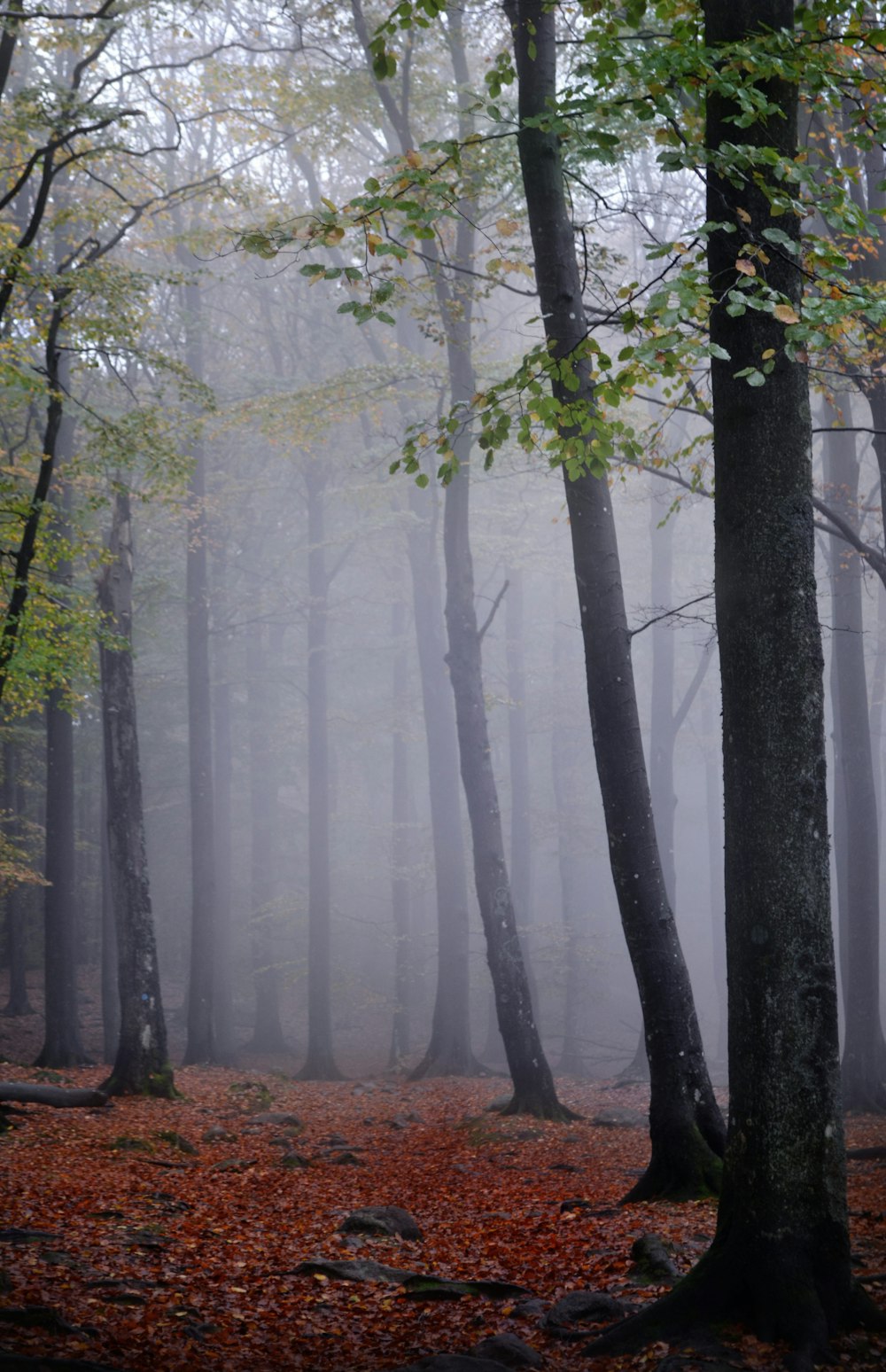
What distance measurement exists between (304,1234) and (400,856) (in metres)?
18.5

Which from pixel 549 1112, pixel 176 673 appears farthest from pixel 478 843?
pixel 176 673

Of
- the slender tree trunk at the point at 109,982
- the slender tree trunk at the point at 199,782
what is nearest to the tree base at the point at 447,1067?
the slender tree trunk at the point at 199,782

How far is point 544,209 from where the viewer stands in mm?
7973

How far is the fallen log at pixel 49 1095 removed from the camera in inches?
390

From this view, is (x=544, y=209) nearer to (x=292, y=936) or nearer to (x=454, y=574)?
(x=454, y=574)

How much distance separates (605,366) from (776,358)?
1421mm

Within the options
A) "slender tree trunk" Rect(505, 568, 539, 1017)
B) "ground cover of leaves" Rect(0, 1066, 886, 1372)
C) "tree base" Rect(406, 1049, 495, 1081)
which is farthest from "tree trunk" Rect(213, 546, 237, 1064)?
"ground cover of leaves" Rect(0, 1066, 886, 1372)

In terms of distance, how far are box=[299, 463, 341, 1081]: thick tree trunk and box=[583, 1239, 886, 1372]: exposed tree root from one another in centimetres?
1595

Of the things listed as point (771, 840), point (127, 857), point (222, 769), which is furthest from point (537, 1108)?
point (222, 769)

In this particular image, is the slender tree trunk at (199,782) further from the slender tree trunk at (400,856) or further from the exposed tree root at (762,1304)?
the exposed tree root at (762,1304)

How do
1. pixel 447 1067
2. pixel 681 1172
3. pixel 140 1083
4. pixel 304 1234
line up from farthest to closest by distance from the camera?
pixel 447 1067 → pixel 140 1083 → pixel 681 1172 → pixel 304 1234

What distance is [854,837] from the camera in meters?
13.5

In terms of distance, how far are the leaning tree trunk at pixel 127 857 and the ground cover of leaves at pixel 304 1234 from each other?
74cm

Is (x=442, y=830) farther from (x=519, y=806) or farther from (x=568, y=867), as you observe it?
(x=568, y=867)
